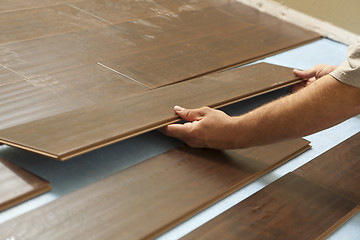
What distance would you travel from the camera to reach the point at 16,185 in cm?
185

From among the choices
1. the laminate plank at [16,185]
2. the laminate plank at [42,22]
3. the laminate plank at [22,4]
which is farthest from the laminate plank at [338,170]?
the laminate plank at [22,4]

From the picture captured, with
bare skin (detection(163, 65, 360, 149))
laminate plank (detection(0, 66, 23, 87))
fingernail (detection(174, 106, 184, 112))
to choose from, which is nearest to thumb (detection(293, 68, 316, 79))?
bare skin (detection(163, 65, 360, 149))

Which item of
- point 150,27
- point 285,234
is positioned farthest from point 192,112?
point 150,27

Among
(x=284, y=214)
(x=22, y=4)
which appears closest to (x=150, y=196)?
(x=284, y=214)

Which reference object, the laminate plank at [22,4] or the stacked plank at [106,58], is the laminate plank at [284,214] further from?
the laminate plank at [22,4]

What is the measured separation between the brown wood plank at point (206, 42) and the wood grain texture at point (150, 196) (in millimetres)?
788

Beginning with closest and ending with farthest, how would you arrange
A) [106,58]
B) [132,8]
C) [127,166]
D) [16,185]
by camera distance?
[16,185], [127,166], [106,58], [132,8]

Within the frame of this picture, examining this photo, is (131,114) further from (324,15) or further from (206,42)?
(324,15)

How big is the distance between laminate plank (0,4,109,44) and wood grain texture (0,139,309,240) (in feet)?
5.20

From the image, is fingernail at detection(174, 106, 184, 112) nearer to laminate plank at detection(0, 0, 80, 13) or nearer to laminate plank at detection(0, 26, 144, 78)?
laminate plank at detection(0, 26, 144, 78)

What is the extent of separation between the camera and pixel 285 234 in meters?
1.83

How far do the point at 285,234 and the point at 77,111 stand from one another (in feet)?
3.69

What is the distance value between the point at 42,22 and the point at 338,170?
7.67 ft

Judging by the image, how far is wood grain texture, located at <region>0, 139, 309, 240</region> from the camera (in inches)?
65.9
